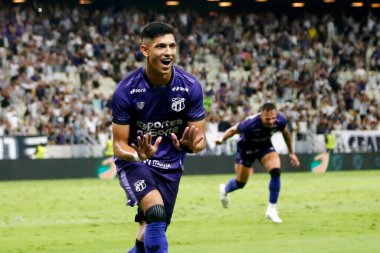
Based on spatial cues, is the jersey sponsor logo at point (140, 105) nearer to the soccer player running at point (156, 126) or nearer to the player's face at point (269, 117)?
the soccer player running at point (156, 126)

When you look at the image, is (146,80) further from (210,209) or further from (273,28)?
(273,28)

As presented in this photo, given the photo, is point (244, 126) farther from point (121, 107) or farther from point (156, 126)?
point (121, 107)

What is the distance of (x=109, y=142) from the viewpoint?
3391 centimetres

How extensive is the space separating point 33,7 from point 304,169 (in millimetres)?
14390

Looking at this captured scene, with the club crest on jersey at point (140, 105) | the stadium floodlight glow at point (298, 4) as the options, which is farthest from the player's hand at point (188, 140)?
the stadium floodlight glow at point (298, 4)

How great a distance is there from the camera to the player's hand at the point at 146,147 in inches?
328

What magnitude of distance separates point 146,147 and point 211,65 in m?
35.6

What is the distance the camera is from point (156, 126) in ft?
29.7

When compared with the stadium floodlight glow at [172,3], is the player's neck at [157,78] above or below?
above

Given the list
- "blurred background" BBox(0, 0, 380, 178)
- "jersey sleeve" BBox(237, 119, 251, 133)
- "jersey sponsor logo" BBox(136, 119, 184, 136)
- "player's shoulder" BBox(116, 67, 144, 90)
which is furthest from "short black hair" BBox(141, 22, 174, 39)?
"blurred background" BBox(0, 0, 380, 178)

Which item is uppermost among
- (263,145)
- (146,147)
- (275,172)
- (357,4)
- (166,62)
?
(166,62)

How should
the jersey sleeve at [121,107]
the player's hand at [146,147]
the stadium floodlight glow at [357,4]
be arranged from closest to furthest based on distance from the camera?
the player's hand at [146,147], the jersey sleeve at [121,107], the stadium floodlight glow at [357,4]

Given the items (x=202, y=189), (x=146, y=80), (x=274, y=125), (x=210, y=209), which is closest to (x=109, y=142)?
(x=202, y=189)

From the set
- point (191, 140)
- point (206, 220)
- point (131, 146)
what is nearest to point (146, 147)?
point (191, 140)
